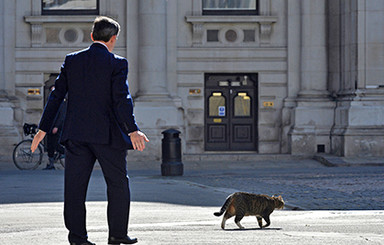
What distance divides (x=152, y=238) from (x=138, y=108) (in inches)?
594

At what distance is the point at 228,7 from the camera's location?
928 inches

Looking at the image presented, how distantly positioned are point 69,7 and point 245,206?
16.2 meters

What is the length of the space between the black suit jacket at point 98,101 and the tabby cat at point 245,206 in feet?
7.25

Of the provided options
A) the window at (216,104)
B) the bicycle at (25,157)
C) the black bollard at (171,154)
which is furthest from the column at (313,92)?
the bicycle at (25,157)

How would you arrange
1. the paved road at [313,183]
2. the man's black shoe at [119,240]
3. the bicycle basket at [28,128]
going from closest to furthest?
the man's black shoe at [119,240] → the paved road at [313,183] → the bicycle basket at [28,128]

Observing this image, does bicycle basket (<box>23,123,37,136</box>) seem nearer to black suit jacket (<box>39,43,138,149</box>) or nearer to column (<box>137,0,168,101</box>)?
column (<box>137,0,168,101</box>)

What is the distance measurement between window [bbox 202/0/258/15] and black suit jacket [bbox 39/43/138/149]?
17337mm

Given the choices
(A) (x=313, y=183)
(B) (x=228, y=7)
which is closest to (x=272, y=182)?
(A) (x=313, y=183)

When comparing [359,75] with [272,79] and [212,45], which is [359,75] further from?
[212,45]

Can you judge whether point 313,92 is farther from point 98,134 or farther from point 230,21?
point 98,134

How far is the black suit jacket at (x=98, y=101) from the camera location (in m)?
6.28

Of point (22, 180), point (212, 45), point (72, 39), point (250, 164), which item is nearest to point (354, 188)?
point (22, 180)

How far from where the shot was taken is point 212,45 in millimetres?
23297

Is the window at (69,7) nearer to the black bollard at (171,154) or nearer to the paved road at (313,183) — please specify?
the paved road at (313,183)
